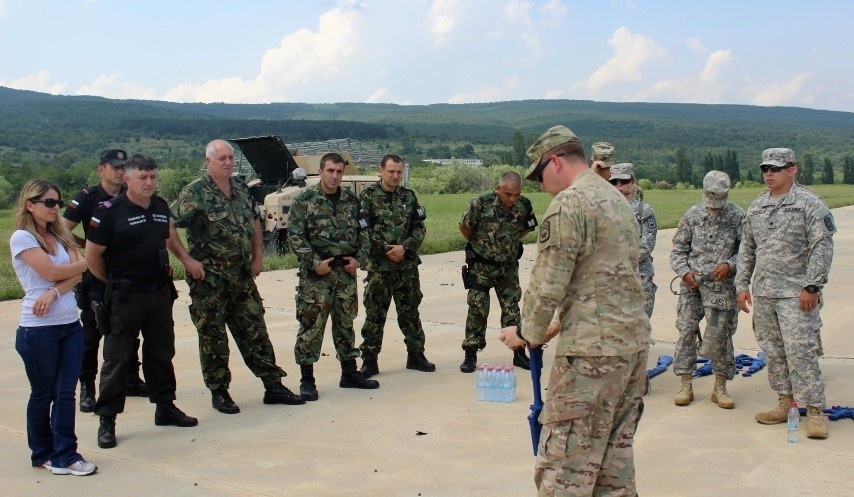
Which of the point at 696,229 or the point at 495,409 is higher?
the point at 696,229

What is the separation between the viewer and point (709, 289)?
22.2 ft

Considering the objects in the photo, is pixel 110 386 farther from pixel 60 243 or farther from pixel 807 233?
pixel 807 233

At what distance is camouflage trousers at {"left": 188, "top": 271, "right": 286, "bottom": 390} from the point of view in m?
6.58

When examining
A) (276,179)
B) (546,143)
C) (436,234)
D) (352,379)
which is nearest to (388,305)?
(352,379)

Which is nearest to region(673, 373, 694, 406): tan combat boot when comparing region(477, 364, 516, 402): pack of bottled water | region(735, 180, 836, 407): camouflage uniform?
region(735, 180, 836, 407): camouflage uniform

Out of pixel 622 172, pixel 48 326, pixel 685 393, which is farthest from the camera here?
pixel 622 172

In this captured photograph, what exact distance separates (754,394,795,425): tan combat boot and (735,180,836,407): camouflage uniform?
0.22 feet

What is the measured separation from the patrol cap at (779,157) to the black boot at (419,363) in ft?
10.8

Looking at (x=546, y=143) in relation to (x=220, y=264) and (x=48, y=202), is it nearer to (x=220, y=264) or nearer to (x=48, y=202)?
(x=48, y=202)

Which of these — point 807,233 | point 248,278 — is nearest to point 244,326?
point 248,278

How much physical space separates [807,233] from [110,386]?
4.64 meters

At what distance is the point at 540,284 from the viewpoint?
150 inches

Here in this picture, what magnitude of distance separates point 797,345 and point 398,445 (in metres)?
2.69

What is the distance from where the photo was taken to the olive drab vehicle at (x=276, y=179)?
18703mm
